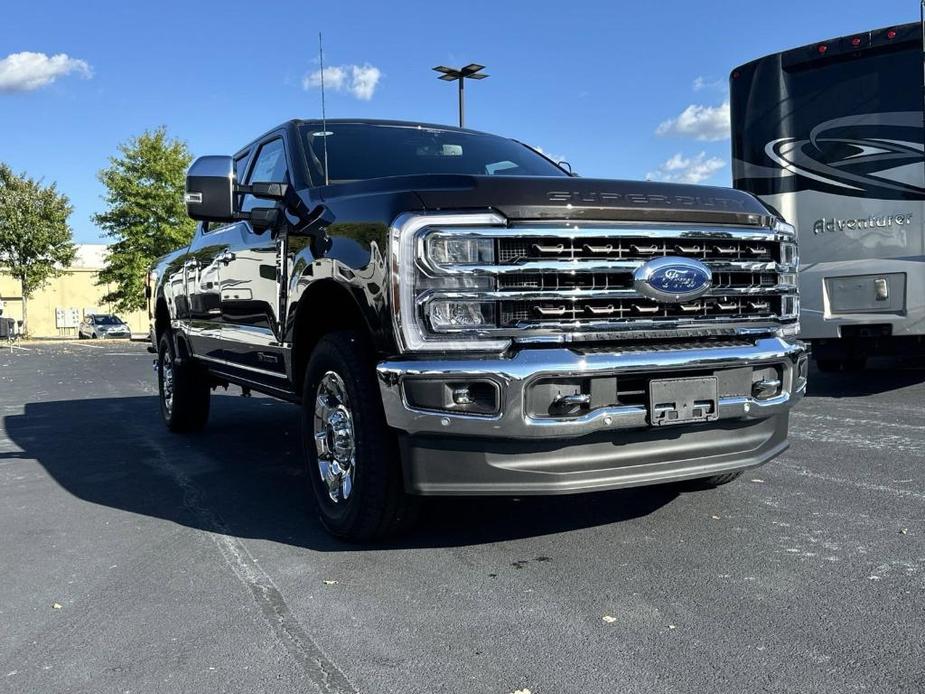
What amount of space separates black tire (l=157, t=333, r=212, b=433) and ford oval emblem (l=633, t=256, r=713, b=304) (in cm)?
435

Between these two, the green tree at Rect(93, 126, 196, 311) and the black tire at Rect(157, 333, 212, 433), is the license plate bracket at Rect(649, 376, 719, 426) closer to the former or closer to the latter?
the black tire at Rect(157, 333, 212, 433)

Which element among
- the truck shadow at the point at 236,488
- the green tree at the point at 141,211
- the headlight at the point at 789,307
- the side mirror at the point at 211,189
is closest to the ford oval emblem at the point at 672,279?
the headlight at the point at 789,307

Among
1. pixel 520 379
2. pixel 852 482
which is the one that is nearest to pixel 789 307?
pixel 852 482

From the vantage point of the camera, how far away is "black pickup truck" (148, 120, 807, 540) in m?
3.29

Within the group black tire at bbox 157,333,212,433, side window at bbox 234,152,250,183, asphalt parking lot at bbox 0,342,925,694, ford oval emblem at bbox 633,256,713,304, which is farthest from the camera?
black tire at bbox 157,333,212,433

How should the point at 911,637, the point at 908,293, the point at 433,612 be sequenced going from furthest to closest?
the point at 908,293
the point at 433,612
the point at 911,637

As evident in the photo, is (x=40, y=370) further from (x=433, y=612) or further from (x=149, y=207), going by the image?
(x=149, y=207)

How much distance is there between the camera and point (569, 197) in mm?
3412

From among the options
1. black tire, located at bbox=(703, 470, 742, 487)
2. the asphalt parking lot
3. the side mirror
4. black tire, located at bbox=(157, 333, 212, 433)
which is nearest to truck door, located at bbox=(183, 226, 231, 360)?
black tire, located at bbox=(157, 333, 212, 433)

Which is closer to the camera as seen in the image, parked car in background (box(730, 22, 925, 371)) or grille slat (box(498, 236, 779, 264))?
grille slat (box(498, 236, 779, 264))

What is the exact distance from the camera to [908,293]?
303 inches

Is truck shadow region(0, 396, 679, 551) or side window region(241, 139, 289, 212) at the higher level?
side window region(241, 139, 289, 212)

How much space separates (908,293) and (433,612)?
20.8 feet

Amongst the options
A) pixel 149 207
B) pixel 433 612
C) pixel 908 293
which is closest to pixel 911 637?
pixel 433 612
